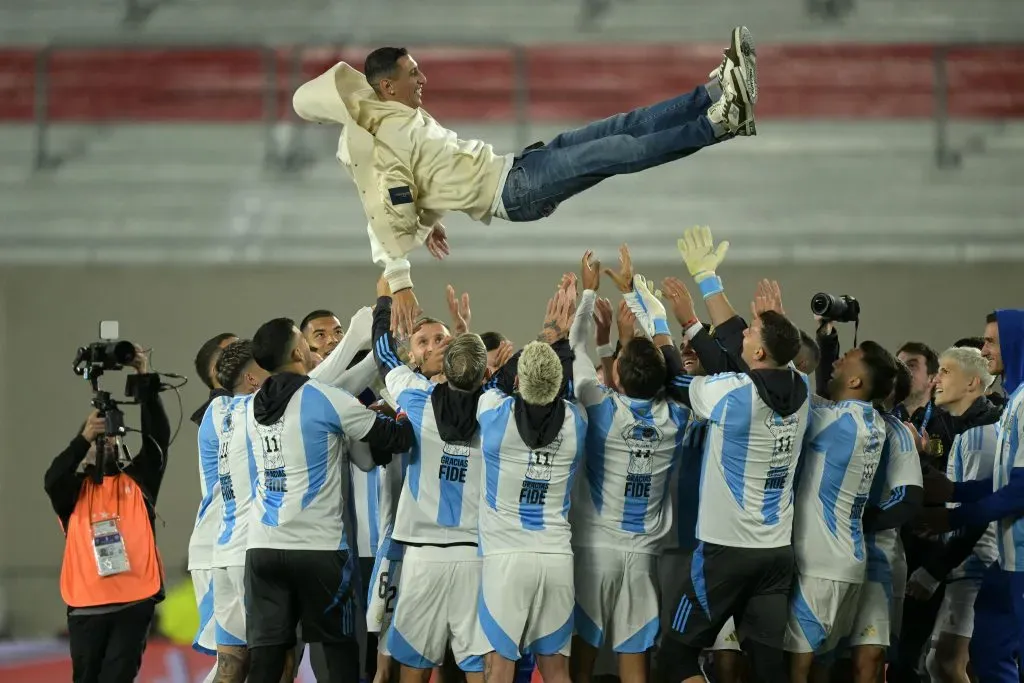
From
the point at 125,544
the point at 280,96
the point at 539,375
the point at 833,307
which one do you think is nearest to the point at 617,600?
the point at 539,375

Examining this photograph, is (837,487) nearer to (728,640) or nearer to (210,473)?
(728,640)

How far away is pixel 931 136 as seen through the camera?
930cm

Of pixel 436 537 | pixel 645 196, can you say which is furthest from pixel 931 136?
pixel 436 537

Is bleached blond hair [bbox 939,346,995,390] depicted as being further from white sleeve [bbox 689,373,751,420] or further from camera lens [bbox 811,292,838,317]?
white sleeve [bbox 689,373,751,420]

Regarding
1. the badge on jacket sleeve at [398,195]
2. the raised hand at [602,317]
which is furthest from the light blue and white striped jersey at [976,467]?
the badge on jacket sleeve at [398,195]

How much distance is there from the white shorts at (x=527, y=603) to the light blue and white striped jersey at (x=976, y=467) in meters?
1.76

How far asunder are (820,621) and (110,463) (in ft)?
9.52

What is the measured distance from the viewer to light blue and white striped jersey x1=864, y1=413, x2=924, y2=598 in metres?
4.94

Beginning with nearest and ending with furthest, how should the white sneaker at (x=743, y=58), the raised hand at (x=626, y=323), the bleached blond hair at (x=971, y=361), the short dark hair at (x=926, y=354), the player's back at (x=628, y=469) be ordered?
the white sneaker at (x=743, y=58)
the player's back at (x=628, y=469)
the raised hand at (x=626, y=323)
the bleached blond hair at (x=971, y=361)
the short dark hair at (x=926, y=354)

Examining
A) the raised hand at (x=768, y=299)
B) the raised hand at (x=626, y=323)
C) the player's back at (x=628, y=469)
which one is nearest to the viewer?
the player's back at (x=628, y=469)

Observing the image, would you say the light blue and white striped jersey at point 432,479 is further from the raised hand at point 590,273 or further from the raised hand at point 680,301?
the raised hand at point 680,301

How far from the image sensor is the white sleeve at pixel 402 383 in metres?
4.86

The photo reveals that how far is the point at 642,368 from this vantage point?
4.78 metres

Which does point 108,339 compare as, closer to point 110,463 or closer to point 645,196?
point 110,463
